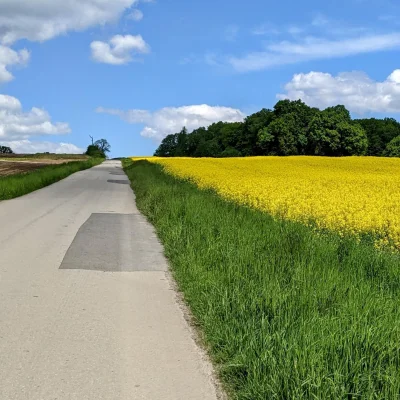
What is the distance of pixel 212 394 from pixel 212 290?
1893 millimetres

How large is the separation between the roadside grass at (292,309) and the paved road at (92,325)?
12.9 inches

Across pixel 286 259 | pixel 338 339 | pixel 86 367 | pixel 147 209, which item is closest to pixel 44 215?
pixel 147 209

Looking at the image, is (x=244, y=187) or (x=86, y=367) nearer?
(x=86, y=367)

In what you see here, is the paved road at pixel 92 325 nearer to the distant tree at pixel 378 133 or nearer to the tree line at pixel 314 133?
the tree line at pixel 314 133

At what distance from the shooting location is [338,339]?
3496 millimetres

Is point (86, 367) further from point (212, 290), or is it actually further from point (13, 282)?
point (13, 282)

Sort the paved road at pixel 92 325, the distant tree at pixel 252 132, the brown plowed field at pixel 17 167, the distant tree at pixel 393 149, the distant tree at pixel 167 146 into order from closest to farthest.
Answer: the paved road at pixel 92 325 → the brown plowed field at pixel 17 167 → the distant tree at pixel 393 149 → the distant tree at pixel 252 132 → the distant tree at pixel 167 146

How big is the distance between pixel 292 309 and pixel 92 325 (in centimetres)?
204

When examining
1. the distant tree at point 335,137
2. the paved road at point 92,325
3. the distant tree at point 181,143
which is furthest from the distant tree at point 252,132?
the paved road at point 92,325

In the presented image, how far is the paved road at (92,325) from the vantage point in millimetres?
3580

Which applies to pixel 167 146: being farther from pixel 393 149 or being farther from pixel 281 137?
pixel 393 149

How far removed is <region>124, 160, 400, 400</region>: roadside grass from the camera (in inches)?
120

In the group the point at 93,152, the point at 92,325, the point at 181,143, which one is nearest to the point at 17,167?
the point at 92,325

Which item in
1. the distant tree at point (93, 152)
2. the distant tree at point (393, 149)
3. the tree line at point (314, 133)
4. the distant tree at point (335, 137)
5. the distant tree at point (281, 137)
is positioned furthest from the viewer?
the distant tree at point (93, 152)
